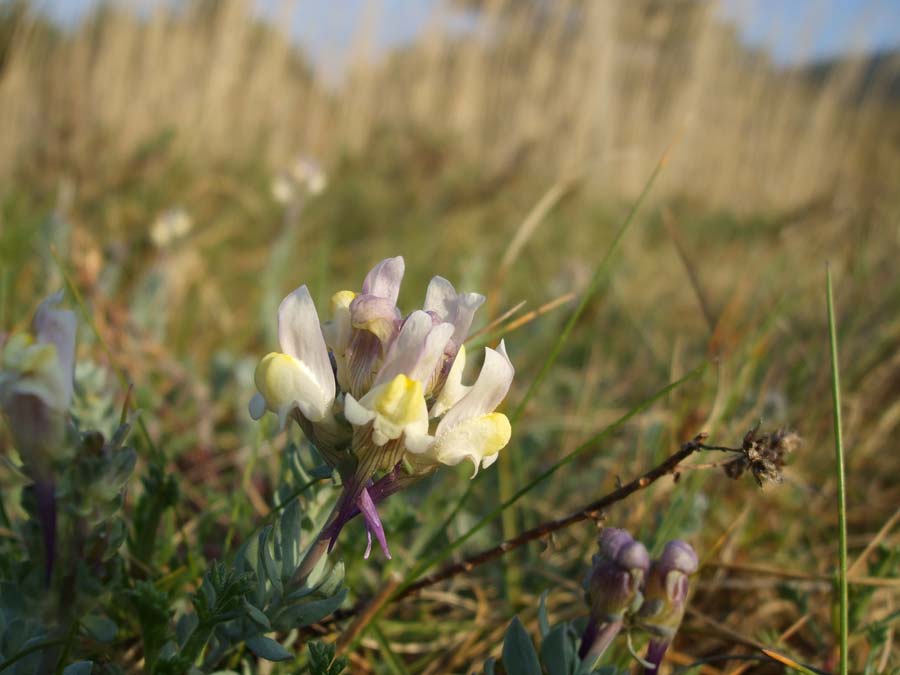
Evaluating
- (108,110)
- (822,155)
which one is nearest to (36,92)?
(108,110)

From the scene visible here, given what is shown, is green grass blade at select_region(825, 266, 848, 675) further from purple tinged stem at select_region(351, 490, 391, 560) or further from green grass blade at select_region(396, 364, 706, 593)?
purple tinged stem at select_region(351, 490, 391, 560)

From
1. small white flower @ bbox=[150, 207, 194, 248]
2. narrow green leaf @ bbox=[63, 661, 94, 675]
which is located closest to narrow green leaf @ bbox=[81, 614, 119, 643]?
narrow green leaf @ bbox=[63, 661, 94, 675]

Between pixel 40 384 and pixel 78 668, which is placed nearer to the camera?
pixel 40 384

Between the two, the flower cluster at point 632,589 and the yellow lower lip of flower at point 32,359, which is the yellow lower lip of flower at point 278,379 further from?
the flower cluster at point 632,589

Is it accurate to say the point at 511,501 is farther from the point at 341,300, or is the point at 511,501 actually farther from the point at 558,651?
the point at 341,300

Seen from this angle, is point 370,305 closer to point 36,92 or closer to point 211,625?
point 211,625

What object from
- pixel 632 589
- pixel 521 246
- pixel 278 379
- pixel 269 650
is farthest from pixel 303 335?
pixel 521 246
